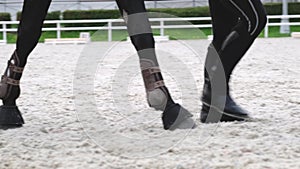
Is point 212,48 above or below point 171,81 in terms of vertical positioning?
above

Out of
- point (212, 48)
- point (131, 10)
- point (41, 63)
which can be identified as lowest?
point (41, 63)

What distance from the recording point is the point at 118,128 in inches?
135

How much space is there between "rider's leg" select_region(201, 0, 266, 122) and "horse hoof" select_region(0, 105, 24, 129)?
1.06m

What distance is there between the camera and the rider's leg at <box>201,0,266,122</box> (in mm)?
3311

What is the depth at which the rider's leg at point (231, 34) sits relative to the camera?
331 cm

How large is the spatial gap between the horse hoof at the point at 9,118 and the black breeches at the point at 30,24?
0.27m

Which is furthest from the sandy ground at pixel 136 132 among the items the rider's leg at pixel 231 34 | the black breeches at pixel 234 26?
the black breeches at pixel 234 26

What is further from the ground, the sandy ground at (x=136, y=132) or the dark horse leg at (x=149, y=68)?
the dark horse leg at (x=149, y=68)

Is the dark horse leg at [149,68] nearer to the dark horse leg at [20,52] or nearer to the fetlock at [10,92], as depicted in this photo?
the dark horse leg at [20,52]

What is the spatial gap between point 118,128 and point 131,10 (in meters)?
0.67

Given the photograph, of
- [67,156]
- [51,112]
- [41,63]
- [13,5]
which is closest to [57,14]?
[13,5]

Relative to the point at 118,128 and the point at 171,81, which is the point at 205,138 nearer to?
the point at 118,128

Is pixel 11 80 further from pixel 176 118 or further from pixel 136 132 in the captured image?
pixel 176 118

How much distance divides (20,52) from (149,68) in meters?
0.82
